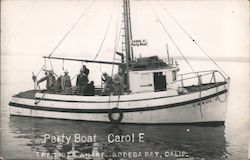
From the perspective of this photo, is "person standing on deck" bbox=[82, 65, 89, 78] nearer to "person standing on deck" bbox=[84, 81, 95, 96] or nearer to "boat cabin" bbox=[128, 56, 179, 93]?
"person standing on deck" bbox=[84, 81, 95, 96]

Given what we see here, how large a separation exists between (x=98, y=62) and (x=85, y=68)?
30cm

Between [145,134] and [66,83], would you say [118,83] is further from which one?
[145,134]

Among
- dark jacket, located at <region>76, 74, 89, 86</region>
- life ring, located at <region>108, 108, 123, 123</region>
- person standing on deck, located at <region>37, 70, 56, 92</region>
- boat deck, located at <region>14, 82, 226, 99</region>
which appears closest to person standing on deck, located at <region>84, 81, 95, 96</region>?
dark jacket, located at <region>76, 74, 89, 86</region>

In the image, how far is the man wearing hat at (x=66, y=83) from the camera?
8062mm

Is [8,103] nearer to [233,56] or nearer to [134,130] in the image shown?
[134,130]

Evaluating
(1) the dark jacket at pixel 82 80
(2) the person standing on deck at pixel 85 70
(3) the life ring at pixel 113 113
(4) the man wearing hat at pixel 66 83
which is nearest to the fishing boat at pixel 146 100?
(3) the life ring at pixel 113 113

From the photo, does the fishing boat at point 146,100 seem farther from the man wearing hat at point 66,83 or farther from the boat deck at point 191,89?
the man wearing hat at point 66,83

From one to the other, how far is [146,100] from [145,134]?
0.83 metres

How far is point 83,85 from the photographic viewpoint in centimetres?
809

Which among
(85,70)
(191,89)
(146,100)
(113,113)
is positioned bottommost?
(113,113)

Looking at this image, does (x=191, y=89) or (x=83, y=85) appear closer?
(x=83, y=85)

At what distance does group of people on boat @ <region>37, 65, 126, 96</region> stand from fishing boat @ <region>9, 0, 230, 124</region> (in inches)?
3.6

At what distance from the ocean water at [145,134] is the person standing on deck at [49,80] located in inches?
13.9

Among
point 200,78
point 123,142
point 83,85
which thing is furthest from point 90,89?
point 200,78
